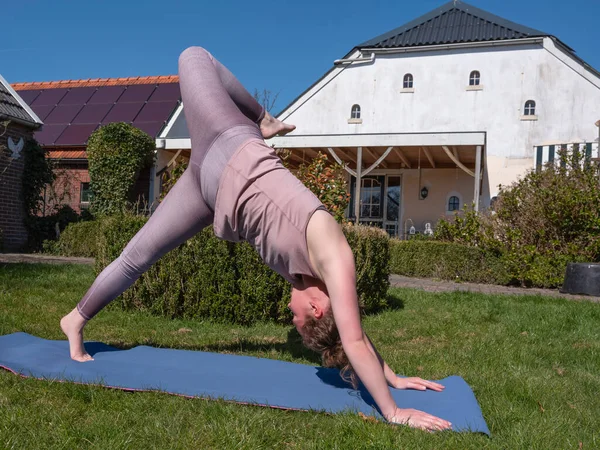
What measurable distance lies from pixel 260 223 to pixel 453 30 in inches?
679

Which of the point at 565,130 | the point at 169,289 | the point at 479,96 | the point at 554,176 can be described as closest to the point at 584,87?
the point at 565,130

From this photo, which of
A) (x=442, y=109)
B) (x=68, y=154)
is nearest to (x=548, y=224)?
(x=442, y=109)

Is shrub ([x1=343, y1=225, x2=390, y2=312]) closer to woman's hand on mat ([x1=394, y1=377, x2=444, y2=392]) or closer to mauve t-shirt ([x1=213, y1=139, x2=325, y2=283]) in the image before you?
woman's hand on mat ([x1=394, y1=377, x2=444, y2=392])

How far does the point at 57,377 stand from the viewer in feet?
10.1

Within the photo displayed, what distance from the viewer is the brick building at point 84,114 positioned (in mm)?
16500

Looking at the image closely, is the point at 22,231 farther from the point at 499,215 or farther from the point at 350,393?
the point at 350,393

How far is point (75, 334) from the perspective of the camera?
350 cm

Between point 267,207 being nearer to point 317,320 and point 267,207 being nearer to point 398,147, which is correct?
point 317,320

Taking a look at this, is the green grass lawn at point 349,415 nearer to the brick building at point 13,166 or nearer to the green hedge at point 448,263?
the green hedge at point 448,263

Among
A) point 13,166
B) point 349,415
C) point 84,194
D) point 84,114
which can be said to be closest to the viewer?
point 349,415

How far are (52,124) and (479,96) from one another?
13.2 meters

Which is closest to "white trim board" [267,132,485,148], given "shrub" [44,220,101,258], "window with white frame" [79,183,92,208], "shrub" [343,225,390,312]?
"shrub" [44,220,101,258]

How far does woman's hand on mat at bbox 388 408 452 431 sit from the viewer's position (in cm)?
247

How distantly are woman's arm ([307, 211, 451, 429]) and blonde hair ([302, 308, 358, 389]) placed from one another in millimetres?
226
